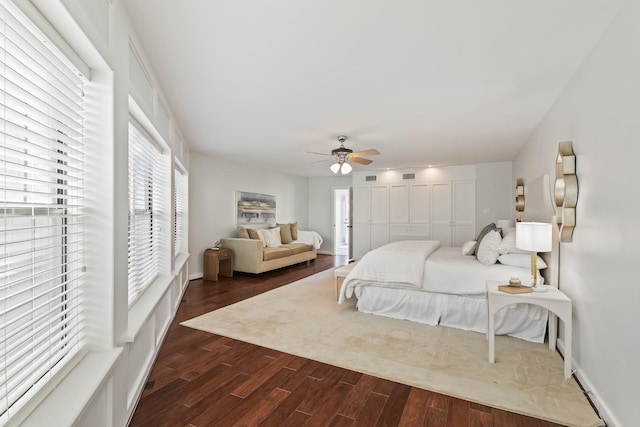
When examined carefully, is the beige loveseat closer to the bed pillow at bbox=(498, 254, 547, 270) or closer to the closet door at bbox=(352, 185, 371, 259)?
the closet door at bbox=(352, 185, 371, 259)

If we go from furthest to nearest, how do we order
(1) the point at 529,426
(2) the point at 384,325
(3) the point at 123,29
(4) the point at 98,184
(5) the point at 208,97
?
(2) the point at 384,325, (5) the point at 208,97, (1) the point at 529,426, (3) the point at 123,29, (4) the point at 98,184

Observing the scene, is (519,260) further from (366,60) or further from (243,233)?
(243,233)

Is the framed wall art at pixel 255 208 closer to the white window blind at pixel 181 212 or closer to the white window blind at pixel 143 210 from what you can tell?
the white window blind at pixel 181 212

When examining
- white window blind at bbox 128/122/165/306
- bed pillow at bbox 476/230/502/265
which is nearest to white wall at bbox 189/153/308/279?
white window blind at bbox 128/122/165/306

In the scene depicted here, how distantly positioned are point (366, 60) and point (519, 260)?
2578mm

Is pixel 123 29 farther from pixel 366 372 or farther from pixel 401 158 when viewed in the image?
pixel 401 158

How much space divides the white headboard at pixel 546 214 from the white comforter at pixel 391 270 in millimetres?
1231

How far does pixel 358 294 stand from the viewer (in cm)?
396

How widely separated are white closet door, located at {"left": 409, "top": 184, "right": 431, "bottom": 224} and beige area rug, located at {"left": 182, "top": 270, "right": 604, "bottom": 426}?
4001 mm

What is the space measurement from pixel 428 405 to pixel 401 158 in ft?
16.2

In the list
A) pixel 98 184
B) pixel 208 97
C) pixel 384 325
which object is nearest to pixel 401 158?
pixel 384 325

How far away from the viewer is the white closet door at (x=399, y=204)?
766 centimetres

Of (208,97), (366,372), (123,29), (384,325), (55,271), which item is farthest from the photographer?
(384,325)

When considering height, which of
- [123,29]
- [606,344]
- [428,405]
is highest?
[123,29]
